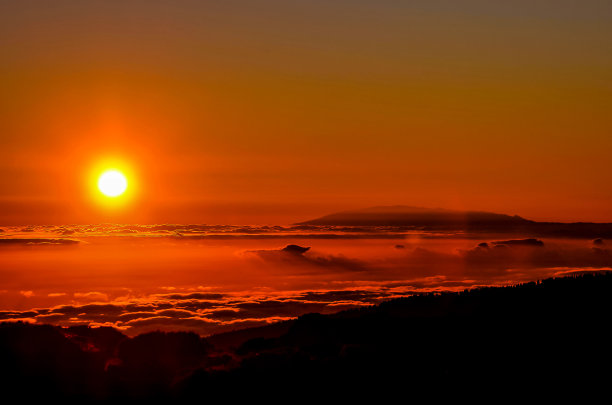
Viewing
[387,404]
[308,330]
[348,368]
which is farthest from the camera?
[308,330]

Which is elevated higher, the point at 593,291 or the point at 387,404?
the point at 593,291

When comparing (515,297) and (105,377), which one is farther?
(515,297)

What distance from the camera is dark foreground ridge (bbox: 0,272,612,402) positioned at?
21.9 m

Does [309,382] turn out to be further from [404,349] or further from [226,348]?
[226,348]

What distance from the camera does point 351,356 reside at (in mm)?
23203

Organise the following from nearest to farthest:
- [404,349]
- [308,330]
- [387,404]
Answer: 1. [387,404]
2. [404,349]
3. [308,330]

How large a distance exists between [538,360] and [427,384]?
399 cm

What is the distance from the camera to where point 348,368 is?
22531 mm

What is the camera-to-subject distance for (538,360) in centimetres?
2336

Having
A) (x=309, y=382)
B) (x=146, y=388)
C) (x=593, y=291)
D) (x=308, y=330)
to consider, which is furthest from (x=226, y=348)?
(x=593, y=291)

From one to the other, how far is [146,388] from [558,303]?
15584 millimetres

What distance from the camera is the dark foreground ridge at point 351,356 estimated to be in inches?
864

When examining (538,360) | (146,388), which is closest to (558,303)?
(538,360)

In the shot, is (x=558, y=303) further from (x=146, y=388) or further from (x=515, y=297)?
(x=146, y=388)
